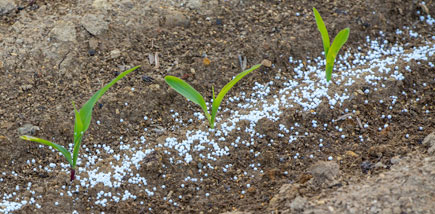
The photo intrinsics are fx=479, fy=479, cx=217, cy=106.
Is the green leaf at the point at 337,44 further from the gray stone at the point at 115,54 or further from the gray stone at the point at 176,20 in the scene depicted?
the gray stone at the point at 115,54

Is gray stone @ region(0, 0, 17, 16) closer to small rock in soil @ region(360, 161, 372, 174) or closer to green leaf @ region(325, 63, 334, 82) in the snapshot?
green leaf @ region(325, 63, 334, 82)

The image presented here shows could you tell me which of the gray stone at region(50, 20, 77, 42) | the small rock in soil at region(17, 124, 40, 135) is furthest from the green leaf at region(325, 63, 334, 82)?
the small rock in soil at region(17, 124, 40, 135)

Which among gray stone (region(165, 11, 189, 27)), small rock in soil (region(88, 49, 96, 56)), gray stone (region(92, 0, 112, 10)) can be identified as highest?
gray stone (region(92, 0, 112, 10))

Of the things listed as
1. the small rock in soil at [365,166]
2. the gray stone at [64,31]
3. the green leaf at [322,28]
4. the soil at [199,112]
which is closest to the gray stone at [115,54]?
the soil at [199,112]

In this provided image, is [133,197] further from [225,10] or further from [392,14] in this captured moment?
[392,14]

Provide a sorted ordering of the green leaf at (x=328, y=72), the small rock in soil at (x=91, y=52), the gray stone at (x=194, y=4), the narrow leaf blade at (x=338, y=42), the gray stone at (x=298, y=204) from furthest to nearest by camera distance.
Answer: the gray stone at (x=194, y=4) → the small rock in soil at (x=91, y=52) → the green leaf at (x=328, y=72) → the narrow leaf blade at (x=338, y=42) → the gray stone at (x=298, y=204)
